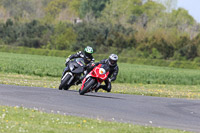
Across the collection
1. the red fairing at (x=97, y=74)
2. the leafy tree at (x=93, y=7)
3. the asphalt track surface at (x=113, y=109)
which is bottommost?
the asphalt track surface at (x=113, y=109)

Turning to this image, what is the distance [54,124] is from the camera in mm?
9305

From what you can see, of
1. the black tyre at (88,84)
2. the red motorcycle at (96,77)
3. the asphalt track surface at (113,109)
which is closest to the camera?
the asphalt track surface at (113,109)

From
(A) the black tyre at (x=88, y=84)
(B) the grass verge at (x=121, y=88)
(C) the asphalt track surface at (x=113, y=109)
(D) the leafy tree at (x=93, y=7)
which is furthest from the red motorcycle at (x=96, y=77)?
(D) the leafy tree at (x=93, y=7)

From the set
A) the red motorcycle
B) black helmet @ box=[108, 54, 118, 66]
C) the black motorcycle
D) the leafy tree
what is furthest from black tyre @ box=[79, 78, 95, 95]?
the leafy tree

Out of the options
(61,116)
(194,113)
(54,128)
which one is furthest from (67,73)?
(54,128)

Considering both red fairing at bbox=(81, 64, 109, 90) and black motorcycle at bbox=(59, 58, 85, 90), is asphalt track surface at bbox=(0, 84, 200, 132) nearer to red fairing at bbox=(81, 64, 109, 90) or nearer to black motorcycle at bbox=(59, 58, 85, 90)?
red fairing at bbox=(81, 64, 109, 90)

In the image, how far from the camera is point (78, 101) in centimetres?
1355

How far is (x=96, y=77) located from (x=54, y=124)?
20.4ft

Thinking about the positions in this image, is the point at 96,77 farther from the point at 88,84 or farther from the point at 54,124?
the point at 54,124

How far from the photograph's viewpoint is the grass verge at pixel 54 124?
8648mm

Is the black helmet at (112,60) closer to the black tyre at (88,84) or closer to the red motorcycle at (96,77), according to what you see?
the red motorcycle at (96,77)

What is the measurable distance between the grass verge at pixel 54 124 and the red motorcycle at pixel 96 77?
4877mm

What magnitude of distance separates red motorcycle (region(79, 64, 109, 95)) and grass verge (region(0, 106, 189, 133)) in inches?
192

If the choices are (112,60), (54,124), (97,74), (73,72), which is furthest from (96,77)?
(54,124)
